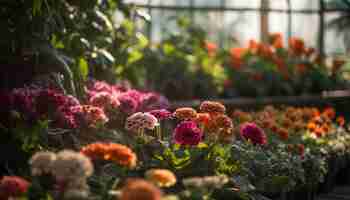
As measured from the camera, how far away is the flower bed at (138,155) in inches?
105

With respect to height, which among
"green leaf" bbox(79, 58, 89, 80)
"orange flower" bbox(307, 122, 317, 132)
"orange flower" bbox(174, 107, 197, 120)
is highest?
"green leaf" bbox(79, 58, 89, 80)

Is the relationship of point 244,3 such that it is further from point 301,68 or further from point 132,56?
point 132,56

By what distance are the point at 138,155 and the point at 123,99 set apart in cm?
74

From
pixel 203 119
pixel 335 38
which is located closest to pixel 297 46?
pixel 335 38

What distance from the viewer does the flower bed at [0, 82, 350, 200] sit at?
2.68 metres

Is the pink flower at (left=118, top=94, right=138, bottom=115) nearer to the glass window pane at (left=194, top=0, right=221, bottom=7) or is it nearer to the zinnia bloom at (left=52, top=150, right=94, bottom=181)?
the zinnia bloom at (left=52, top=150, right=94, bottom=181)

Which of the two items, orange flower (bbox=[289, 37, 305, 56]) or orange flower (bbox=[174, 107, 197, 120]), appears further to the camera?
orange flower (bbox=[289, 37, 305, 56])

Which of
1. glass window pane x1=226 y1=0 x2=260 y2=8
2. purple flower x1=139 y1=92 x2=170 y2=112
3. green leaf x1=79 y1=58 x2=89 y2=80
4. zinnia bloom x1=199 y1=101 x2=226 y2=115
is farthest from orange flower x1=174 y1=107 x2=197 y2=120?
glass window pane x1=226 y1=0 x2=260 y2=8

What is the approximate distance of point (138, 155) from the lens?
3.80 metres

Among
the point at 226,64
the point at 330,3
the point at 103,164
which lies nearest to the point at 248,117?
the point at 103,164

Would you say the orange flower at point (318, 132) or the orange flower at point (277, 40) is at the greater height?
the orange flower at point (277, 40)

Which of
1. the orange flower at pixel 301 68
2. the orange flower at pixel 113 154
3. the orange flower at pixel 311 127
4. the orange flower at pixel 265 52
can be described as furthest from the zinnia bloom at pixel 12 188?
the orange flower at pixel 301 68

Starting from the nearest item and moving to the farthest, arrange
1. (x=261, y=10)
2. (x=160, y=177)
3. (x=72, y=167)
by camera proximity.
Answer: (x=72, y=167) < (x=160, y=177) < (x=261, y=10)

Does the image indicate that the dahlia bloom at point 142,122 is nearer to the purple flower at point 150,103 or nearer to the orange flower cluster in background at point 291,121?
the purple flower at point 150,103
